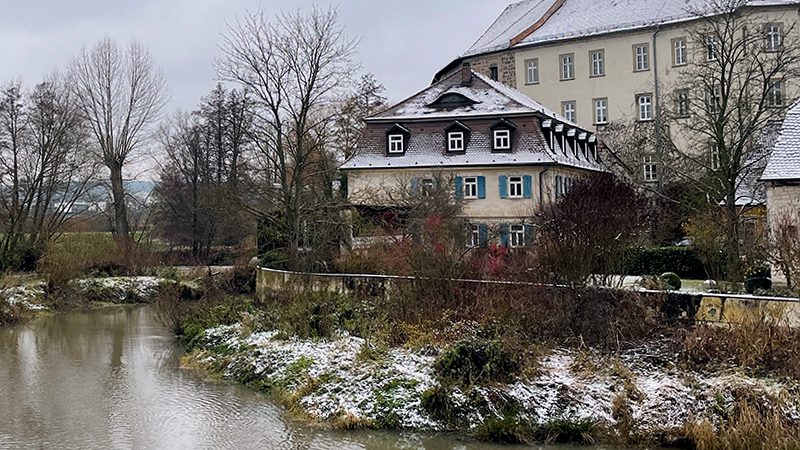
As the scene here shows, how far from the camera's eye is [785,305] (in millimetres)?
12867

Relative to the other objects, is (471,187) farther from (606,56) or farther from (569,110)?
(606,56)

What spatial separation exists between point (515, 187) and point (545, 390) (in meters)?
21.9

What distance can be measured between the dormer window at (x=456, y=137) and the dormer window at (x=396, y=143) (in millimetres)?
1925

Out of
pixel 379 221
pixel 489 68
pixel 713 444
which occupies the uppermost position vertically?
pixel 489 68

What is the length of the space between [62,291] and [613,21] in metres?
33.0

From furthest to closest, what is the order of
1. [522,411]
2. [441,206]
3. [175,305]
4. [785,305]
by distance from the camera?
1. [441,206]
2. [175,305]
3. [785,305]
4. [522,411]

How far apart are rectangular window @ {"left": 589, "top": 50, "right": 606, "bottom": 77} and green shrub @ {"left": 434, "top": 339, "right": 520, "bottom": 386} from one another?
36.2 m

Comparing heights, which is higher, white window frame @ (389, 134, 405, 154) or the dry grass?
white window frame @ (389, 134, 405, 154)

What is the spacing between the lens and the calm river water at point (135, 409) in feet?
39.2

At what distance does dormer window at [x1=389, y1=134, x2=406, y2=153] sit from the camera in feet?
112

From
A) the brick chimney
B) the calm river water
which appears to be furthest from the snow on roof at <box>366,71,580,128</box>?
the calm river water

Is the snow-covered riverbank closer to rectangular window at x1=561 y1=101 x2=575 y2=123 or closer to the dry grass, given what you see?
the dry grass

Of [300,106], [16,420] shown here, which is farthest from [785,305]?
[300,106]

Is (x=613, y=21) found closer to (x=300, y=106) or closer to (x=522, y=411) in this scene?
(x=300, y=106)
